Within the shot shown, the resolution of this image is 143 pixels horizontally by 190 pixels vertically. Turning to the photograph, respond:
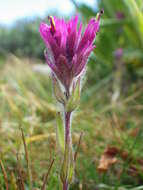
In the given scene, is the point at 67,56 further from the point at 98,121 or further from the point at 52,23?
the point at 98,121

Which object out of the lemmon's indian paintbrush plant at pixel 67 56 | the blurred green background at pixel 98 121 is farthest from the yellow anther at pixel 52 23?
the blurred green background at pixel 98 121

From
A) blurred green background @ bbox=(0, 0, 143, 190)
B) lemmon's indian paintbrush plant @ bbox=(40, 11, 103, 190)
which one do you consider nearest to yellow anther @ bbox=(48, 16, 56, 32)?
lemmon's indian paintbrush plant @ bbox=(40, 11, 103, 190)

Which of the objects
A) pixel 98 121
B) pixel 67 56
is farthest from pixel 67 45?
pixel 98 121

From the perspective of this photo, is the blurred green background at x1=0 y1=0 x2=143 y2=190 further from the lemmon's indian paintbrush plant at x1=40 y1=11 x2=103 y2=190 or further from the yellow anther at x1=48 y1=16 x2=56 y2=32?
the yellow anther at x1=48 y1=16 x2=56 y2=32

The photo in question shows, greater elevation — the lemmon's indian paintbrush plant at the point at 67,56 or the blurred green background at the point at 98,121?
the lemmon's indian paintbrush plant at the point at 67,56

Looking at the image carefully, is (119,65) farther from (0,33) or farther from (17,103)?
(0,33)

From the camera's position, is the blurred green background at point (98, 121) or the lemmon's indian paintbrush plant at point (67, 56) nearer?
the lemmon's indian paintbrush plant at point (67, 56)

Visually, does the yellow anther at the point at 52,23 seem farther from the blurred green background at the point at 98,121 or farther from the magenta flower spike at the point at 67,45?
the blurred green background at the point at 98,121
